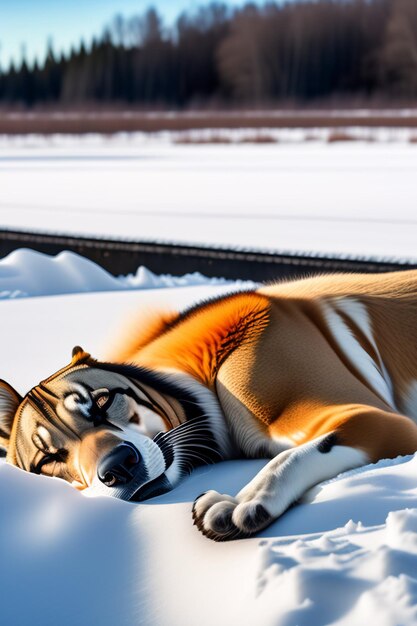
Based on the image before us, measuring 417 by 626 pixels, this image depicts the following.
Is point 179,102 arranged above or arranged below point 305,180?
below

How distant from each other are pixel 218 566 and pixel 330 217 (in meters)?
6.84

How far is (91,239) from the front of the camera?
18.3ft

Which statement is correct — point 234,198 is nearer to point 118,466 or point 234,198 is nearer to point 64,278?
point 64,278

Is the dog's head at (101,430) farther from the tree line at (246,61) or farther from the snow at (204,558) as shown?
the tree line at (246,61)

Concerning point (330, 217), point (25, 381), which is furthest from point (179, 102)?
point (25, 381)

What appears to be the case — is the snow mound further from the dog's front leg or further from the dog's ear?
the dog's front leg

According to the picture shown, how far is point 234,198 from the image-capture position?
10289mm

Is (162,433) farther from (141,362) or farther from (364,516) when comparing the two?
(364,516)

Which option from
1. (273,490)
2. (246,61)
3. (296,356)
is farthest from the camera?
(246,61)

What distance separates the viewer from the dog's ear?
6.40 feet

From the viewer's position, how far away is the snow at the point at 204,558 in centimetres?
132

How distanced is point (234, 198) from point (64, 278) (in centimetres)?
555

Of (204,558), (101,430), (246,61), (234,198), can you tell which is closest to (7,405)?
(101,430)

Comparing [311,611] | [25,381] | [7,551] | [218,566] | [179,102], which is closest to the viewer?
[311,611]
